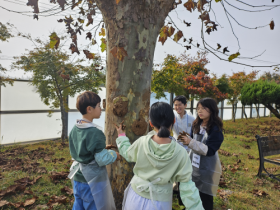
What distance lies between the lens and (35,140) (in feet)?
22.7

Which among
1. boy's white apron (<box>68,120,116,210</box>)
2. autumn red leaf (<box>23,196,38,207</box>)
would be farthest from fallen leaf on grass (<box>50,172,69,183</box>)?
boy's white apron (<box>68,120,116,210</box>)

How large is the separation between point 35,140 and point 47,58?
2.98 m

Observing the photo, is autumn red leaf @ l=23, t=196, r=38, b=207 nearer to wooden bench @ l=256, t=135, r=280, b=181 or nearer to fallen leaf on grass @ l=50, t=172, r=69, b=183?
fallen leaf on grass @ l=50, t=172, r=69, b=183

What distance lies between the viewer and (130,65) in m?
2.02

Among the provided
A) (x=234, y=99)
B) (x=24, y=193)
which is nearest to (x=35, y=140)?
(x=24, y=193)

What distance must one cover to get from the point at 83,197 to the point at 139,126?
0.85 meters

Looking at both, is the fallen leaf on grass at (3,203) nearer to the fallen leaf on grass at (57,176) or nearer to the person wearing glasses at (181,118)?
the fallen leaf on grass at (57,176)

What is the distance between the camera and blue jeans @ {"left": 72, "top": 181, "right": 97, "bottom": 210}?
1811 millimetres

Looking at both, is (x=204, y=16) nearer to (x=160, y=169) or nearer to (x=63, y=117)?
(x=160, y=169)

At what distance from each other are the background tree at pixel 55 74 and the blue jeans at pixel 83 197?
13.2 ft

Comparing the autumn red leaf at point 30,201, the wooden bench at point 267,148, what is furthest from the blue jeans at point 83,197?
the wooden bench at point 267,148

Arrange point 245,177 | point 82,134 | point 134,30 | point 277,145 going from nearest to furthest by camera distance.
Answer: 1. point 82,134
2. point 134,30
3. point 245,177
4. point 277,145

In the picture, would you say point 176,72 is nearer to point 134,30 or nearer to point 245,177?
point 245,177

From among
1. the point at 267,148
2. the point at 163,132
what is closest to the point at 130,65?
the point at 163,132
